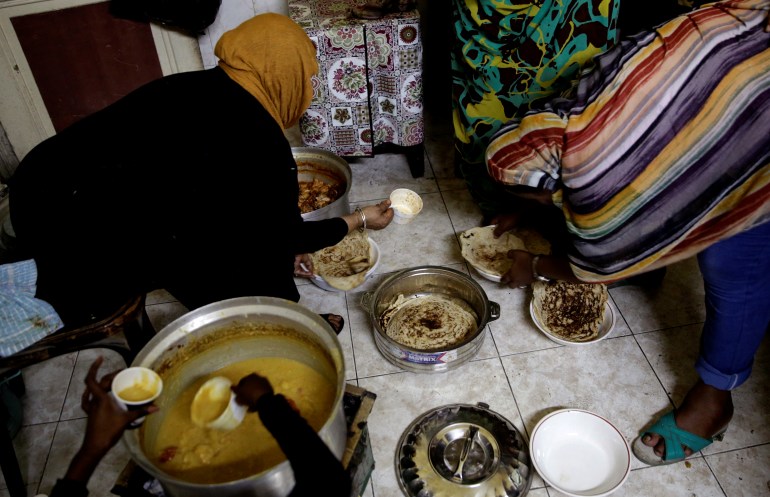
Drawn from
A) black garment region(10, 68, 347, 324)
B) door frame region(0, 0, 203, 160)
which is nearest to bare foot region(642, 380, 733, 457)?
black garment region(10, 68, 347, 324)

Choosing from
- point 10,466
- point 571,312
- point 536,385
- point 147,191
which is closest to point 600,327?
point 571,312

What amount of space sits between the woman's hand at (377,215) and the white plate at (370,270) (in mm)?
181

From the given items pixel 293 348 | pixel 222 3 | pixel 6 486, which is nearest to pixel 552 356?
pixel 293 348

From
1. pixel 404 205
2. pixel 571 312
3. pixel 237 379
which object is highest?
pixel 237 379

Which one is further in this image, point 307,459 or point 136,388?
point 136,388

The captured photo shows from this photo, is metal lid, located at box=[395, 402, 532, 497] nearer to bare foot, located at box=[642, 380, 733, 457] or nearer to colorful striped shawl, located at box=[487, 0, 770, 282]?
bare foot, located at box=[642, 380, 733, 457]

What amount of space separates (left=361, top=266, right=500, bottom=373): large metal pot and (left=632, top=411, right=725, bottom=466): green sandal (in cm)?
59

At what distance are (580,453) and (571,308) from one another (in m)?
0.55

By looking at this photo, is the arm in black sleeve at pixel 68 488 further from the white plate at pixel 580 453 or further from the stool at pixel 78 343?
the white plate at pixel 580 453

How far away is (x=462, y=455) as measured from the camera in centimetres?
162

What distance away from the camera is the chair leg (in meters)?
1.47

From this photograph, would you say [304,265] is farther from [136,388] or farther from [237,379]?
[136,388]

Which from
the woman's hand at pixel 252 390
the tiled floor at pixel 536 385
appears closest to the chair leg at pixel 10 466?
the tiled floor at pixel 536 385

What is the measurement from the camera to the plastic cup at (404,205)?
2.22m
